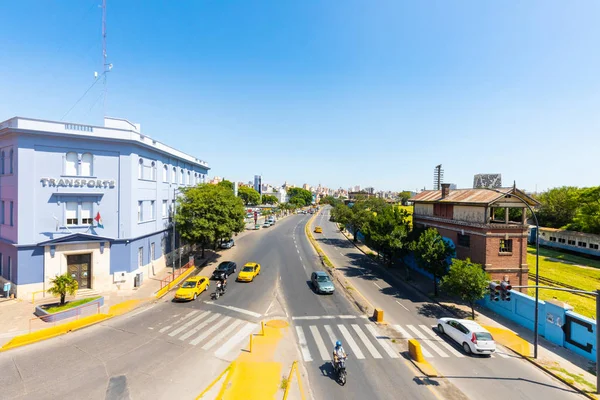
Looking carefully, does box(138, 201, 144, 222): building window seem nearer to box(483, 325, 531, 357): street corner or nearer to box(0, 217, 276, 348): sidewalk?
box(0, 217, 276, 348): sidewalk

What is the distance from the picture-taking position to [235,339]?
17859 mm

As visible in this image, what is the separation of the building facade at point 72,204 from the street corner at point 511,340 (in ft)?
96.3

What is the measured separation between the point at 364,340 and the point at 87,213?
25.1 meters

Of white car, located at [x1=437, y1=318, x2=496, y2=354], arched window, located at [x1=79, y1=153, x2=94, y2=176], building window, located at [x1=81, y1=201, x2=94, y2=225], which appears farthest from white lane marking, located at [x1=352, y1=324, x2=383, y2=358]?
arched window, located at [x1=79, y1=153, x2=94, y2=176]

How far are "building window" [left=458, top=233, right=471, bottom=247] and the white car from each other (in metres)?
12.1

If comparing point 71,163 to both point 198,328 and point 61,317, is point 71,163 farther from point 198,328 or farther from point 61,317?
point 198,328

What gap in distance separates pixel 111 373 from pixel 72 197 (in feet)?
57.8

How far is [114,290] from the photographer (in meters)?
26.0

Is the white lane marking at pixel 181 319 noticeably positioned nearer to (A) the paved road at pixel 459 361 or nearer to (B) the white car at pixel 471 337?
(A) the paved road at pixel 459 361

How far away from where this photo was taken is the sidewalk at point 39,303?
721 inches

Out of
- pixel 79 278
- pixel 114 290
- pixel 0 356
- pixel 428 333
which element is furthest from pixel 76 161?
pixel 428 333

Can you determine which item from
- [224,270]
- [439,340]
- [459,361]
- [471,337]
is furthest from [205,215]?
[471,337]

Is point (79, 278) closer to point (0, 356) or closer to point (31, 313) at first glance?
point (31, 313)

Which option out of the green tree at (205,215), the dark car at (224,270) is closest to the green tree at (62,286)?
the dark car at (224,270)
